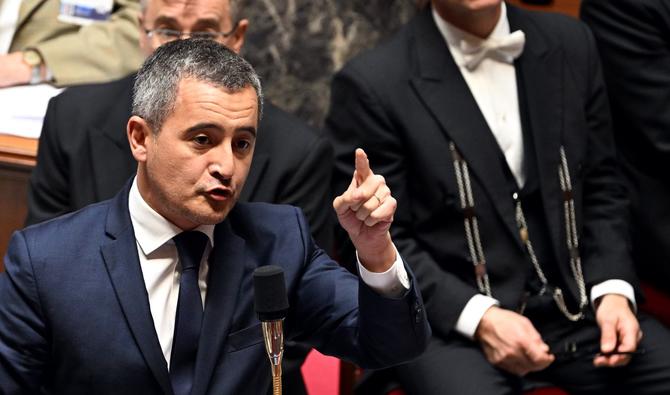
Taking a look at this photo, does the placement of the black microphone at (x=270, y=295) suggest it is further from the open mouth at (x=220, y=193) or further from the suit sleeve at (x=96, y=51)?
the suit sleeve at (x=96, y=51)

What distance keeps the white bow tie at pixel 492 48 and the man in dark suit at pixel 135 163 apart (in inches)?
14.9

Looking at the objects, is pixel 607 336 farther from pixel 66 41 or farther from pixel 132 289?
pixel 66 41

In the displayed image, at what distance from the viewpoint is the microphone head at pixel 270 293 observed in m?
1.35

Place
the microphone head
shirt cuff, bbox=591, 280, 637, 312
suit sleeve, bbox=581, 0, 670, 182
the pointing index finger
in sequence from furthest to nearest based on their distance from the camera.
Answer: suit sleeve, bbox=581, 0, 670, 182, shirt cuff, bbox=591, 280, 637, 312, the pointing index finger, the microphone head

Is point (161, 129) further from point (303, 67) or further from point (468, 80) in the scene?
point (303, 67)

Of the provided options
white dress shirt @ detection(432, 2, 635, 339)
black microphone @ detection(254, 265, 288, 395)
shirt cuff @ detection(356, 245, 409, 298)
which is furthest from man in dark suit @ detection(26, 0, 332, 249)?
black microphone @ detection(254, 265, 288, 395)

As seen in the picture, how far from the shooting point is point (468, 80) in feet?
8.27

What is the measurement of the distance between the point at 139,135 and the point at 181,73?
12 centimetres

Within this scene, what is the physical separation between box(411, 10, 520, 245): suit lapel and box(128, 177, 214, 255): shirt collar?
846mm

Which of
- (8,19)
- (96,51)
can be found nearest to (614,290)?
(96,51)

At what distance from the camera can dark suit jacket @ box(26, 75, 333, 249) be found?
229cm

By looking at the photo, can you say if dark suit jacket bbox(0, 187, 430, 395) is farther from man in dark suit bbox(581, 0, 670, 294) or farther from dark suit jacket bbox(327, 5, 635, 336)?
man in dark suit bbox(581, 0, 670, 294)

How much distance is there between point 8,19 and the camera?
3035 mm

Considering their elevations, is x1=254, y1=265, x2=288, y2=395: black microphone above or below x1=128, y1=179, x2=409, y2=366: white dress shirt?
above
